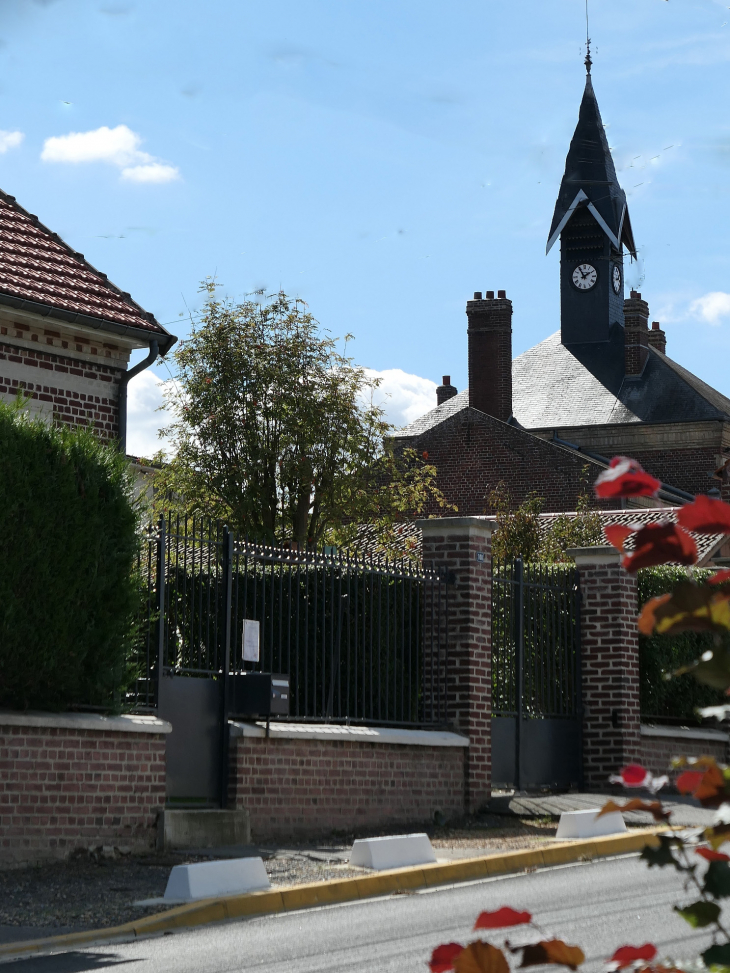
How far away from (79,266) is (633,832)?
965cm

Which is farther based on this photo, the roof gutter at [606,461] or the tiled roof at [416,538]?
the roof gutter at [606,461]

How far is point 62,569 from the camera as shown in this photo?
10375 mm

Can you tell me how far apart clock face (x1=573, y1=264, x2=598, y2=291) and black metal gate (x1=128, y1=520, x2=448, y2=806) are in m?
38.5

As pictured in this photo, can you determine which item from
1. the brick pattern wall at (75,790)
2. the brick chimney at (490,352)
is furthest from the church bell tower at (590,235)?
the brick pattern wall at (75,790)

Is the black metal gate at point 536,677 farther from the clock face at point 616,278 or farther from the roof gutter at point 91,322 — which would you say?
the clock face at point 616,278

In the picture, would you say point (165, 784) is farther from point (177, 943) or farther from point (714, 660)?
point (714, 660)

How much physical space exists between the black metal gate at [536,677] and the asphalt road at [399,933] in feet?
16.5

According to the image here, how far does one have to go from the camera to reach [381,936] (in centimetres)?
761

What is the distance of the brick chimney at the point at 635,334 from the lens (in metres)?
46.3

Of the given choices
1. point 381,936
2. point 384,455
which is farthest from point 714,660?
point 384,455

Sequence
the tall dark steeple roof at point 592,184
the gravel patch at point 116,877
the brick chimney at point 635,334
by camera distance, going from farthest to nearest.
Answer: the tall dark steeple roof at point 592,184, the brick chimney at point 635,334, the gravel patch at point 116,877

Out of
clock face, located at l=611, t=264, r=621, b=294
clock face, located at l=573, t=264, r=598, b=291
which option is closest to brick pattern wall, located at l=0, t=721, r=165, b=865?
clock face, located at l=573, t=264, r=598, b=291

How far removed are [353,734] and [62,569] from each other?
3604 mm

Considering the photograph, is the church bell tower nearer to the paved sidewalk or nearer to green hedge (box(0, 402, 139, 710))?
the paved sidewalk
